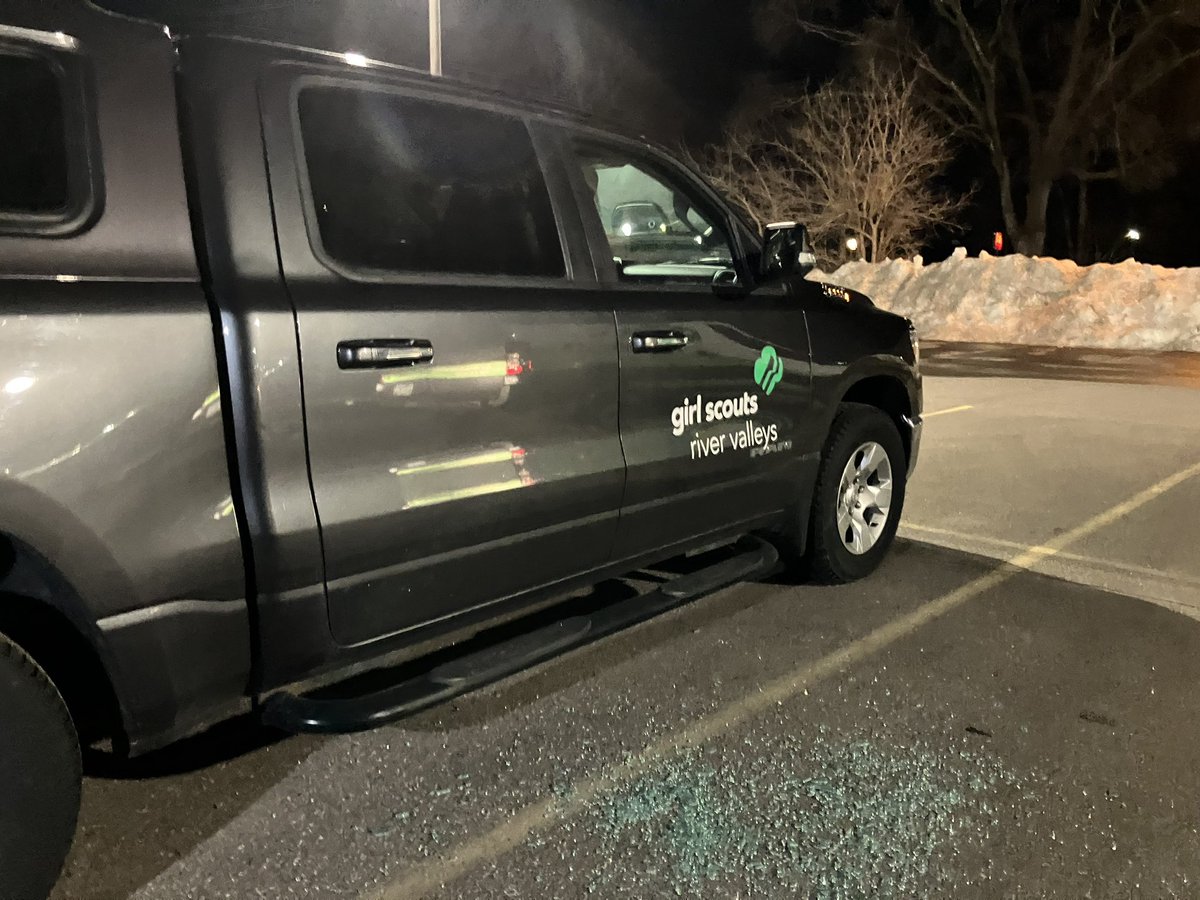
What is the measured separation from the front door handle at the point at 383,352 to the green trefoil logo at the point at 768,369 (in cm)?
153

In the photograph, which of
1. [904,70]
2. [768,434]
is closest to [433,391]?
[768,434]

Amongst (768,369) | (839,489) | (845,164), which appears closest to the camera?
(768,369)

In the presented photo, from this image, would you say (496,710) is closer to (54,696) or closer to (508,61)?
(54,696)

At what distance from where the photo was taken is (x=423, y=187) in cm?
287

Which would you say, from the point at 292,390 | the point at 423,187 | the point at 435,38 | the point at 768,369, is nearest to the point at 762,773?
the point at 768,369

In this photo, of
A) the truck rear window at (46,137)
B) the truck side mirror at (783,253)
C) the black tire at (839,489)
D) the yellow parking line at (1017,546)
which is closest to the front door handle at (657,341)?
the truck side mirror at (783,253)

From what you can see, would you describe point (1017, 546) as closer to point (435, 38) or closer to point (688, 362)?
point (688, 362)

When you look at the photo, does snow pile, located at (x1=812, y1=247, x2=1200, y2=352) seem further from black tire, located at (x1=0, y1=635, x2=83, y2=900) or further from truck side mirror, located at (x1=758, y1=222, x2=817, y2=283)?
black tire, located at (x1=0, y1=635, x2=83, y2=900)

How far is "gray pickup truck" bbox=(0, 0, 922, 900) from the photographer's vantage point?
6.77 ft

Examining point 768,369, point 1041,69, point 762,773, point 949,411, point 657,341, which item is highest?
point 1041,69

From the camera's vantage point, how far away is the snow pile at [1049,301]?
58.7ft

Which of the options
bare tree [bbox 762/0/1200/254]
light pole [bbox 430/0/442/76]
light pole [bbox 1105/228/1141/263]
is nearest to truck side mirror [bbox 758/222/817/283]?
light pole [bbox 430/0/442/76]

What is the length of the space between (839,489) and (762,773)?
1.64 m

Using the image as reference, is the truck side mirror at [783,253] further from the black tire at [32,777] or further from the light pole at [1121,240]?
the light pole at [1121,240]
